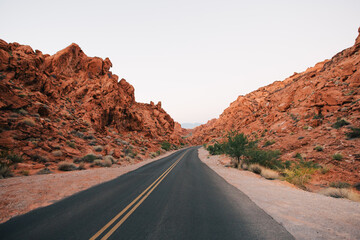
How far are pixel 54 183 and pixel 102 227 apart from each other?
6.25 metres

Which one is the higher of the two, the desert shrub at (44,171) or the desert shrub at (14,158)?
the desert shrub at (14,158)

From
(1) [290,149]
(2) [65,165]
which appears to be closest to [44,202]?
(2) [65,165]

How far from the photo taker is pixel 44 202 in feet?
17.9

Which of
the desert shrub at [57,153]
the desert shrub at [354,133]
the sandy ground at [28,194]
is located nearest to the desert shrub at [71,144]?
the desert shrub at [57,153]

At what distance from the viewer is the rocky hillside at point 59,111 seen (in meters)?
11.9

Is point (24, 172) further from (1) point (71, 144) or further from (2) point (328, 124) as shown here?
(2) point (328, 124)

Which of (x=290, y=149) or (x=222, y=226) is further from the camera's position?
(x=290, y=149)

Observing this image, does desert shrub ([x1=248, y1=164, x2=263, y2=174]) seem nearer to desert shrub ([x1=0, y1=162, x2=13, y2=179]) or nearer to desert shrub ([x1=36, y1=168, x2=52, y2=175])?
desert shrub ([x1=36, y1=168, x2=52, y2=175])

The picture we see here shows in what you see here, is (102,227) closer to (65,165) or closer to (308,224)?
A: (308,224)

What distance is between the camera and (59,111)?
21219 mm

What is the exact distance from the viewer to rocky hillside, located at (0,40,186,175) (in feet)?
38.9

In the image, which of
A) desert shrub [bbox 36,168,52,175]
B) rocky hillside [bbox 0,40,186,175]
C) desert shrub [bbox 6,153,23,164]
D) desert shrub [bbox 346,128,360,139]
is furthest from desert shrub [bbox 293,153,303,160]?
desert shrub [bbox 6,153,23,164]

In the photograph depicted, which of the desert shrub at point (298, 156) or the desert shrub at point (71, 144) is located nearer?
the desert shrub at point (298, 156)

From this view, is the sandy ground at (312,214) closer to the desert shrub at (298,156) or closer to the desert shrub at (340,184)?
the desert shrub at (340,184)
